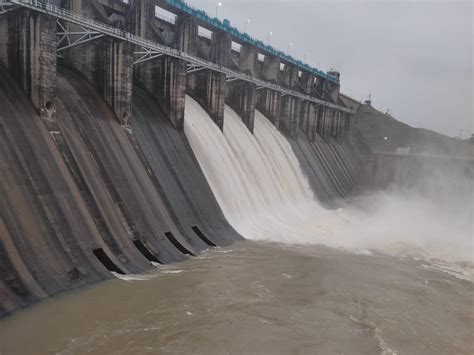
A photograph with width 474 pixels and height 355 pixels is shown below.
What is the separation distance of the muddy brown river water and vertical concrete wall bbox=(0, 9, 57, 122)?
702cm

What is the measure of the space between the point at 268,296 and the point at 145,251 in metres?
4.98

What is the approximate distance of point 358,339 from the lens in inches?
437

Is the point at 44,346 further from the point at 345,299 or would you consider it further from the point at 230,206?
the point at 230,206

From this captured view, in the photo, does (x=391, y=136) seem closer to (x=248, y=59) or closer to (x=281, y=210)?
(x=248, y=59)

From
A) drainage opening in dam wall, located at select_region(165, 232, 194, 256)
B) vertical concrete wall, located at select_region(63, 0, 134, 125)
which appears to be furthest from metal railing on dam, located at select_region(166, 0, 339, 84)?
drainage opening in dam wall, located at select_region(165, 232, 194, 256)

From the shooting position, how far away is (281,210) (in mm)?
27609

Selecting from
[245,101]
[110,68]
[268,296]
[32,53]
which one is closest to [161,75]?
[110,68]

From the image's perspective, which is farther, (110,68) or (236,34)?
(236,34)

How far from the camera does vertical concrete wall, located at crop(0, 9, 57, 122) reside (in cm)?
1452

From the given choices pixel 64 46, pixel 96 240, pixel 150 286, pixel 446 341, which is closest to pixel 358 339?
pixel 446 341

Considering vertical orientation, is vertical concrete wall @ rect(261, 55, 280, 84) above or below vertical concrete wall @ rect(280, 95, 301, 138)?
above

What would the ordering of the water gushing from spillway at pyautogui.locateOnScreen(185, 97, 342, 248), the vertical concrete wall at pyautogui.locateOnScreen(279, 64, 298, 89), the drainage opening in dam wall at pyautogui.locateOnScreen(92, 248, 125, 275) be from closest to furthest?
the drainage opening in dam wall at pyautogui.locateOnScreen(92, 248, 125, 275) → the water gushing from spillway at pyautogui.locateOnScreen(185, 97, 342, 248) → the vertical concrete wall at pyautogui.locateOnScreen(279, 64, 298, 89)

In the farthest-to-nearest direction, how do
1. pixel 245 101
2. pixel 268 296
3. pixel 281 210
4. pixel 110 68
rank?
pixel 245 101, pixel 281 210, pixel 110 68, pixel 268 296

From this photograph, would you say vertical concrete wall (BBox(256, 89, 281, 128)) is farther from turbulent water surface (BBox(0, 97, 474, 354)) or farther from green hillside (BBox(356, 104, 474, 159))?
green hillside (BBox(356, 104, 474, 159))
